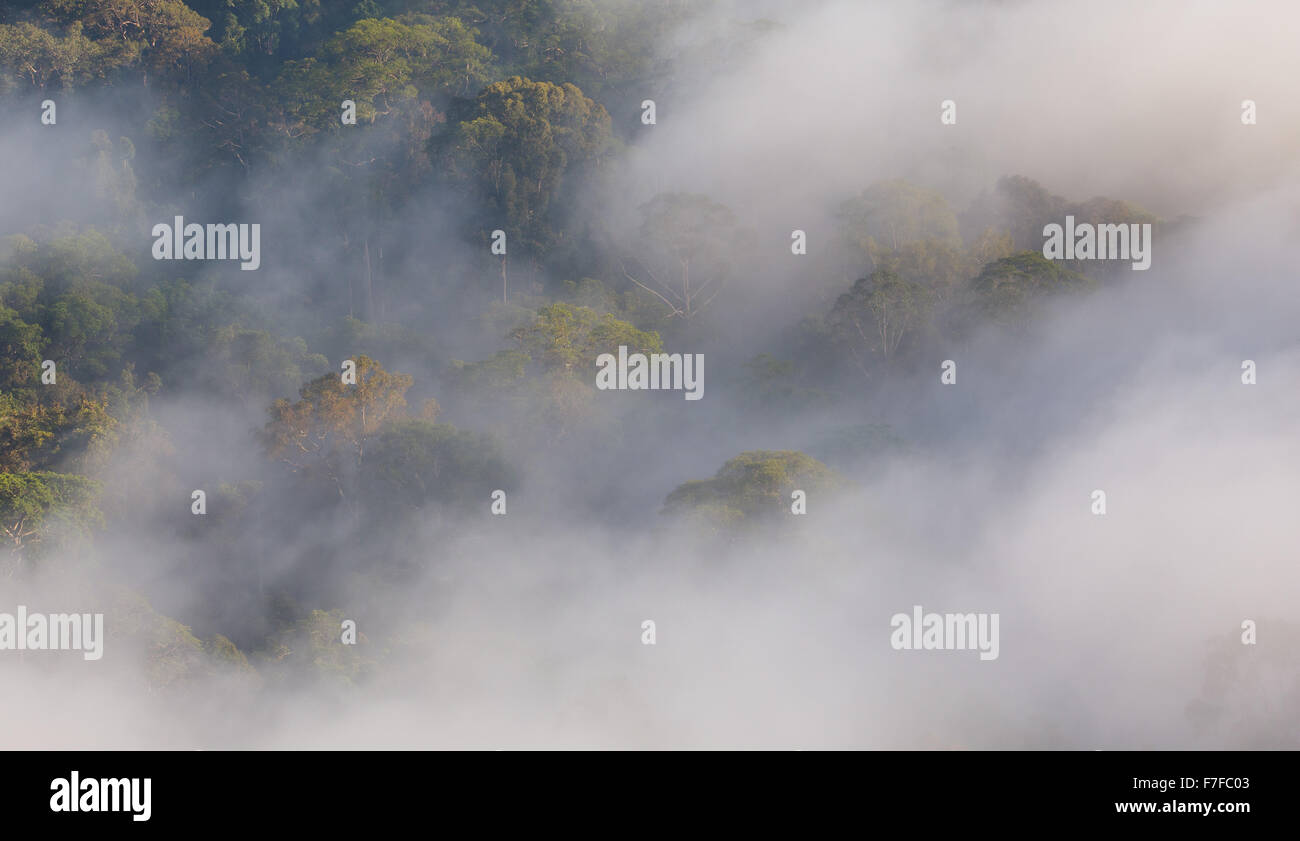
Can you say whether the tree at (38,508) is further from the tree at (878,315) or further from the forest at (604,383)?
the tree at (878,315)

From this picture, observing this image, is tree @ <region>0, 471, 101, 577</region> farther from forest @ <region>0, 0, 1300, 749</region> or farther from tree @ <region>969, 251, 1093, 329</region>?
tree @ <region>969, 251, 1093, 329</region>

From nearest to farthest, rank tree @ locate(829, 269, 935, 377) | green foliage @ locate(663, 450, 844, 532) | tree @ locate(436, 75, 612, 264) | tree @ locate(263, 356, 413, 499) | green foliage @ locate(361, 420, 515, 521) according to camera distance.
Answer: green foliage @ locate(663, 450, 844, 532)
tree @ locate(263, 356, 413, 499)
green foliage @ locate(361, 420, 515, 521)
tree @ locate(829, 269, 935, 377)
tree @ locate(436, 75, 612, 264)

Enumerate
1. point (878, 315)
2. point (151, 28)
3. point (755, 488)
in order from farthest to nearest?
point (151, 28)
point (878, 315)
point (755, 488)

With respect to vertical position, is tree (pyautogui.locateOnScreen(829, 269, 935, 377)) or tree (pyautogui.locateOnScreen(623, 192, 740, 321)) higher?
tree (pyautogui.locateOnScreen(623, 192, 740, 321))

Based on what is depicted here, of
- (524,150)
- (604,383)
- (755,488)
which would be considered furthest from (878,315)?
(524,150)

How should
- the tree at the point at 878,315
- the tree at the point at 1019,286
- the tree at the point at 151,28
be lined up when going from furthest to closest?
1. the tree at the point at 151,28
2. the tree at the point at 878,315
3. the tree at the point at 1019,286

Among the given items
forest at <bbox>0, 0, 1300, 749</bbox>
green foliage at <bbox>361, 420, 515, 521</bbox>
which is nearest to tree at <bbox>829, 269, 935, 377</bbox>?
forest at <bbox>0, 0, 1300, 749</bbox>

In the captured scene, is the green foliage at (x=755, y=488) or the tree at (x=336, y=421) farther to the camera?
the tree at (x=336, y=421)

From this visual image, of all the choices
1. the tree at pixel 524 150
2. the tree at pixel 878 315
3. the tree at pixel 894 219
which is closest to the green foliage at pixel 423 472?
the tree at pixel 878 315

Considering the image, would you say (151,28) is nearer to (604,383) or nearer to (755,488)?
(604,383)
